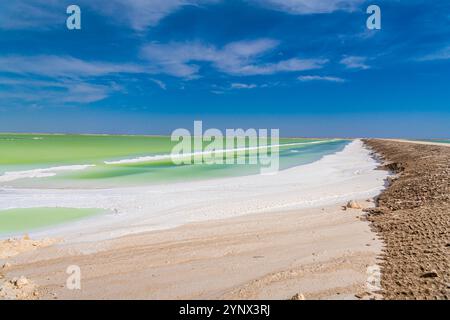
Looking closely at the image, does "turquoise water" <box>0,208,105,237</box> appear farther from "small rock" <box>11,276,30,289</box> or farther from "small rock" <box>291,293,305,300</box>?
"small rock" <box>291,293,305,300</box>

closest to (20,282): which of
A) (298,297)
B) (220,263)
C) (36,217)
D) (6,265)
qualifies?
(6,265)

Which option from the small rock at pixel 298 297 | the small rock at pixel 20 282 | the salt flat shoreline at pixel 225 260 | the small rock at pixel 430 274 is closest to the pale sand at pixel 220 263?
the salt flat shoreline at pixel 225 260

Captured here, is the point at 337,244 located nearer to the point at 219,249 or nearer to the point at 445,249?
the point at 445,249

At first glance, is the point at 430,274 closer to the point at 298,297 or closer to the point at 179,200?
the point at 298,297
